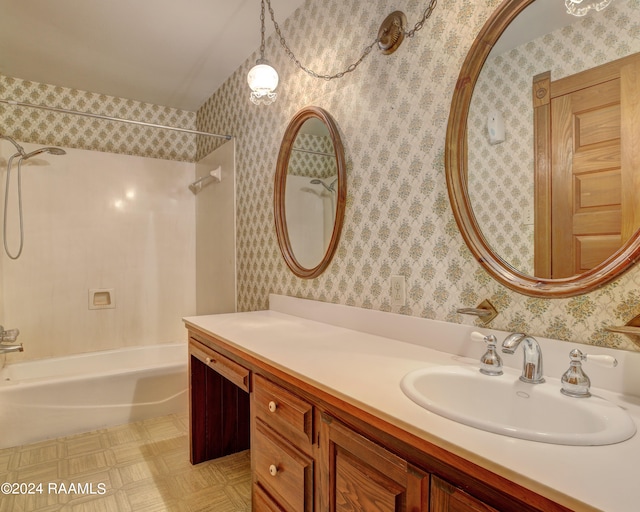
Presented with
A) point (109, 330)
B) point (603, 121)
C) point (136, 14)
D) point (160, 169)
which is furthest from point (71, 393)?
point (603, 121)

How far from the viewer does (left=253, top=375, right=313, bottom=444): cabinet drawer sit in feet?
3.53

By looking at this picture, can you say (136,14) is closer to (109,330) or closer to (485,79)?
(485,79)

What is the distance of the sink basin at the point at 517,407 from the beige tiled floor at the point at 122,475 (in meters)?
1.22

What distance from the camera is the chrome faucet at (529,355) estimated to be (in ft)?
3.03

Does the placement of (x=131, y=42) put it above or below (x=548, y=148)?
above

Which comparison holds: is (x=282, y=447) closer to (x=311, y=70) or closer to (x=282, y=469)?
(x=282, y=469)

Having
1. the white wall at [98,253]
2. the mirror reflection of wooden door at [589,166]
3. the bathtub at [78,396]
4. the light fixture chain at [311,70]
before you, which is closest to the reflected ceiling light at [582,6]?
the mirror reflection of wooden door at [589,166]

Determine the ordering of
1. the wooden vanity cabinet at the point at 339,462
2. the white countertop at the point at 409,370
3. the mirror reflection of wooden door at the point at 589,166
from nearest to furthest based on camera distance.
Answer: the white countertop at the point at 409,370
the wooden vanity cabinet at the point at 339,462
the mirror reflection of wooden door at the point at 589,166

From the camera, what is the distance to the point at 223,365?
159cm

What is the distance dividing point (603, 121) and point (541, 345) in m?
0.59

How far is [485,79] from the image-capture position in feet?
3.93

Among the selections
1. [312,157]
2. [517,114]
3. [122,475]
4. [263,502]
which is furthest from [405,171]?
[122,475]

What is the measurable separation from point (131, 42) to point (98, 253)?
166 centimetres

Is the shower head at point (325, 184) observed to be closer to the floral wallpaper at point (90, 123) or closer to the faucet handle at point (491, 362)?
the faucet handle at point (491, 362)
